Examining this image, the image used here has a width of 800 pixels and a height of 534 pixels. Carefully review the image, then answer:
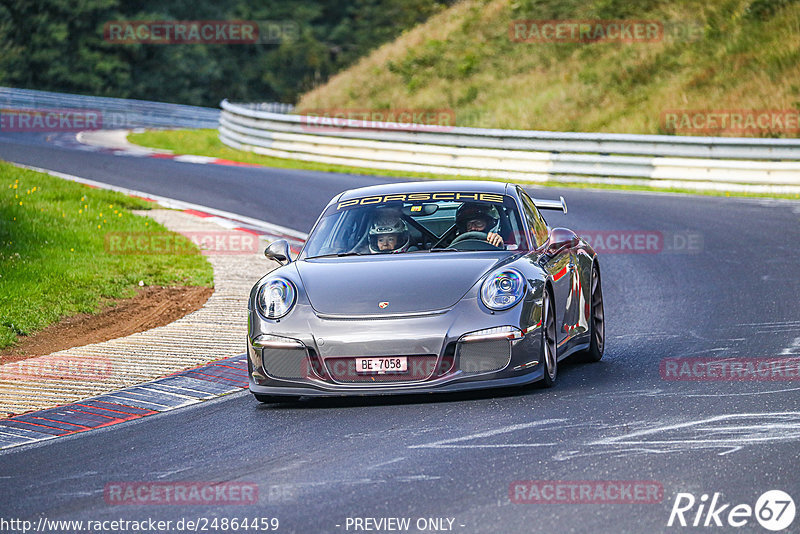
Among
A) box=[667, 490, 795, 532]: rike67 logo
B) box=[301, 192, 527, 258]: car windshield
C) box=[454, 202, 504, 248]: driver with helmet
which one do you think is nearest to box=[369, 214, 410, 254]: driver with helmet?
box=[301, 192, 527, 258]: car windshield

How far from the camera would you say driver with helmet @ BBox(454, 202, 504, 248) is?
8766 mm

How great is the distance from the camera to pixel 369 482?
229 inches

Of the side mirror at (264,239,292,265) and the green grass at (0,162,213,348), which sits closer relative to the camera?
the side mirror at (264,239,292,265)

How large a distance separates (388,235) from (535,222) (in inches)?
47.8

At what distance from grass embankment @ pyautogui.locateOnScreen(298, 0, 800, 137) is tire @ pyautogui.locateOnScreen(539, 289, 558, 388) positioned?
1736 cm

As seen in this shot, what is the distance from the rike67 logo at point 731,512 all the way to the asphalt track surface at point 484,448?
0.03 metres

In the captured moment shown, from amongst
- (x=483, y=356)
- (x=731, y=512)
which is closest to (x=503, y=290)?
(x=483, y=356)

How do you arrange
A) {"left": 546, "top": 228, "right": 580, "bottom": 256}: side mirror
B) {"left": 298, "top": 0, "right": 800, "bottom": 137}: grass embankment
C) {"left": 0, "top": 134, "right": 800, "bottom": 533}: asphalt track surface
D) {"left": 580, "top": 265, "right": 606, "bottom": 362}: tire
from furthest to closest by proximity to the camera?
{"left": 298, "top": 0, "right": 800, "bottom": 137}: grass embankment, {"left": 580, "top": 265, "right": 606, "bottom": 362}: tire, {"left": 546, "top": 228, "right": 580, "bottom": 256}: side mirror, {"left": 0, "top": 134, "right": 800, "bottom": 533}: asphalt track surface

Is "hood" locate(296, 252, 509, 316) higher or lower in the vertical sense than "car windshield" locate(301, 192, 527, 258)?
lower

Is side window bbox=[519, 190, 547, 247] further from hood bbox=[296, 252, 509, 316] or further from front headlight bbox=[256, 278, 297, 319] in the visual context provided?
front headlight bbox=[256, 278, 297, 319]

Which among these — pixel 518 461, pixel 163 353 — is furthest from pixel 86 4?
pixel 518 461

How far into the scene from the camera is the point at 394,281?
784 cm

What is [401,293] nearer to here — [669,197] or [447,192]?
[447,192]

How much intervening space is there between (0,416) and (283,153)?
20812mm
